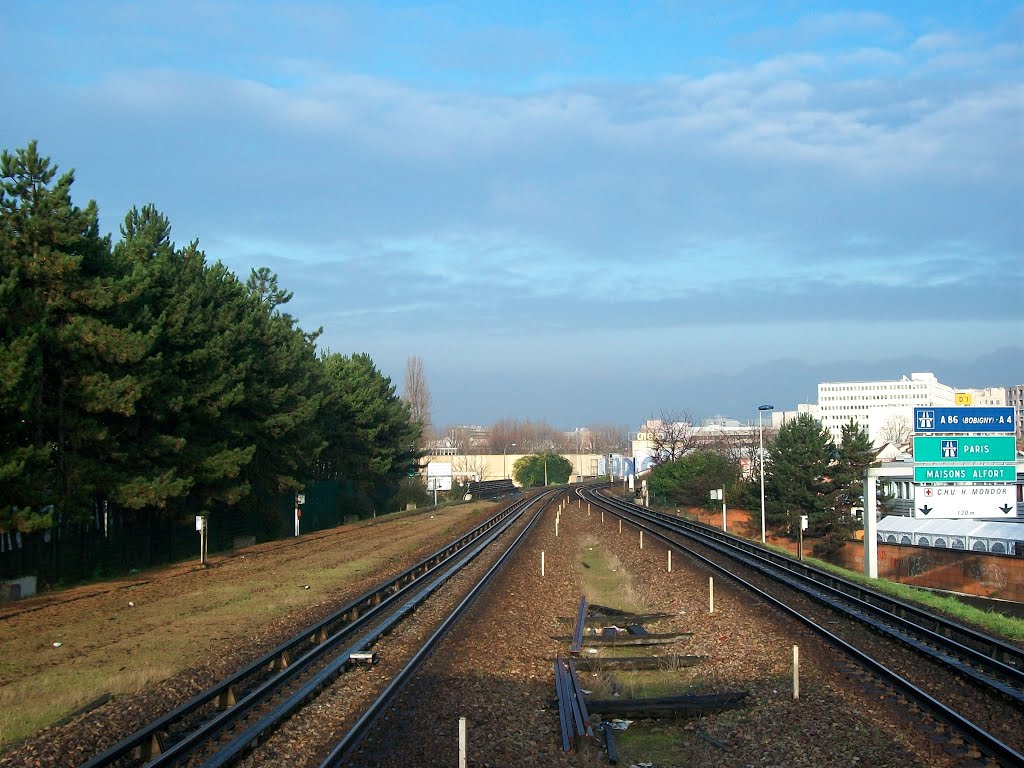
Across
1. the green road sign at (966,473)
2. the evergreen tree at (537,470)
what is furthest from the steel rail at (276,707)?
the evergreen tree at (537,470)

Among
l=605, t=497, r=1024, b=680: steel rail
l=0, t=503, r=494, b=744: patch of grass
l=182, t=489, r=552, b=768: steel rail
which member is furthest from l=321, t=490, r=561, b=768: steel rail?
l=605, t=497, r=1024, b=680: steel rail

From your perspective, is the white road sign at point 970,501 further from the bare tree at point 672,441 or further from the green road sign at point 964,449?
the bare tree at point 672,441

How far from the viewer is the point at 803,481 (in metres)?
58.4

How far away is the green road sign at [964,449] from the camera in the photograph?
2898 cm

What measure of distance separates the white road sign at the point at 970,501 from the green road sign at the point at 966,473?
0.56 meters

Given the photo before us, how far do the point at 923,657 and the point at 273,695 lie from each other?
412 inches

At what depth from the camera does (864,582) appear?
27.4 m

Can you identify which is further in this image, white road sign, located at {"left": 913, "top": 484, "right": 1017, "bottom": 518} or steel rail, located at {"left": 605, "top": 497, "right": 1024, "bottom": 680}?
white road sign, located at {"left": 913, "top": 484, "right": 1017, "bottom": 518}

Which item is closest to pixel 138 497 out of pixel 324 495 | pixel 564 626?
pixel 564 626

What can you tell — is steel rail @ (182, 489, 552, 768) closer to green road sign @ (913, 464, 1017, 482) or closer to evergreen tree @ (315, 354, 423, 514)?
green road sign @ (913, 464, 1017, 482)

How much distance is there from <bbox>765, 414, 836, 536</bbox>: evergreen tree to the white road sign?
27.2 meters

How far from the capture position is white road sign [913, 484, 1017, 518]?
29.4 metres

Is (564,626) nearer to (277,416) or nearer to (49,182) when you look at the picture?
(49,182)

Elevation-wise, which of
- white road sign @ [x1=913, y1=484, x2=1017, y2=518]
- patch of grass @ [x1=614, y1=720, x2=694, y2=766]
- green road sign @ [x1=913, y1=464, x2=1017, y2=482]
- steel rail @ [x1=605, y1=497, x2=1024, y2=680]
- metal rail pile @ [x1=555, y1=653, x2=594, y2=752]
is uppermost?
green road sign @ [x1=913, y1=464, x2=1017, y2=482]
